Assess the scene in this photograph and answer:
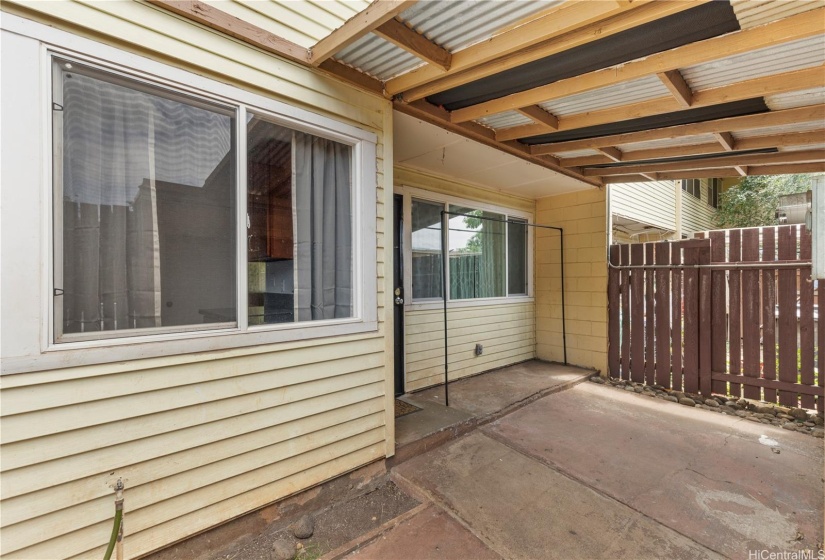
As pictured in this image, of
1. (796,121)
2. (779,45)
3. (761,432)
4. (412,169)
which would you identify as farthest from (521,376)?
(779,45)

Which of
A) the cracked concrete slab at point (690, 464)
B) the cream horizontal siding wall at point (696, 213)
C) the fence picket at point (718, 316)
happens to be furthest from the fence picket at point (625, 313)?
the cream horizontal siding wall at point (696, 213)

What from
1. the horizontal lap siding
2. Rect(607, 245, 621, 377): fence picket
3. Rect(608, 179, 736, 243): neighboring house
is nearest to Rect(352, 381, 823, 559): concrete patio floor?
the horizontal lap siding

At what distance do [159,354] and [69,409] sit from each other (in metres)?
0.36

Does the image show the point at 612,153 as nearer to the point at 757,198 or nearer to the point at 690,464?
the point at 690,464

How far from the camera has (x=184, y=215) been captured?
1.80 meters

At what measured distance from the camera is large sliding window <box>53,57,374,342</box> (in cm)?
154

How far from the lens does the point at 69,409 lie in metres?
1.47

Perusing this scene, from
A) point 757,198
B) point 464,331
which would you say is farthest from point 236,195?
point 757,198

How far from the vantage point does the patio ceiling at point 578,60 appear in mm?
1674

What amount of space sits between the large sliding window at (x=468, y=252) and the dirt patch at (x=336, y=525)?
2102 millimetres

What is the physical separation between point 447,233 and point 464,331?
1.24 m

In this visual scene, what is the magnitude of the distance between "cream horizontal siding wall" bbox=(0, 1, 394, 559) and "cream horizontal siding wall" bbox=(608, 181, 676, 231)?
4.39 metres

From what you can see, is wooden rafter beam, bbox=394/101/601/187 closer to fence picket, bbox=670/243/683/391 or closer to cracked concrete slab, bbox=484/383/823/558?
fence picket, bbox=670/243/683/391

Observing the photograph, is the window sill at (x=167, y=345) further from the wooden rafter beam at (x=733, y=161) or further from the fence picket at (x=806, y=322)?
the fence picket at (x=806, y=322)
